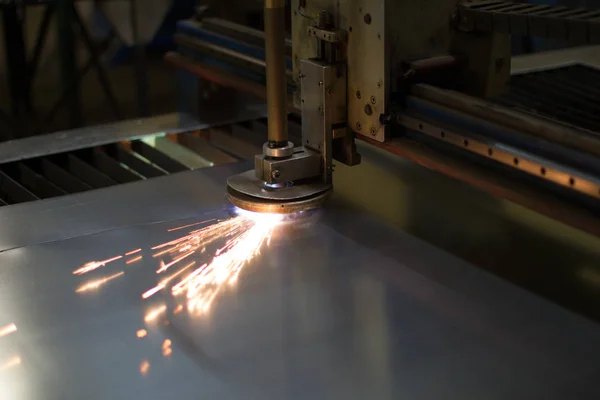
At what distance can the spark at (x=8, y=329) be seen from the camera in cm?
118

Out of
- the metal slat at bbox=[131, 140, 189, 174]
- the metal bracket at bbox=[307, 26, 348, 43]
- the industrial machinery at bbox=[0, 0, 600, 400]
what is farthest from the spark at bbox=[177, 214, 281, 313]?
the metal slat at bbox=[131, 140, 189, 174]

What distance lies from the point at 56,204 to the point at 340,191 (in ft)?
1.81

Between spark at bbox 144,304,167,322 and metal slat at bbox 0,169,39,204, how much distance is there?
0.61 m

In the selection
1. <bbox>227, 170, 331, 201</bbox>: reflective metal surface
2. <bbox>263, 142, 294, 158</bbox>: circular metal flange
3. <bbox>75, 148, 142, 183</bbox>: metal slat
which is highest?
<bbox>263, 142, 294, 158</bbox>: circular metal flange

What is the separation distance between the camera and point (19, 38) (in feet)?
12.0

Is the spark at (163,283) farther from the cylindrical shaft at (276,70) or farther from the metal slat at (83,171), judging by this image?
the metal slat at (83,171)

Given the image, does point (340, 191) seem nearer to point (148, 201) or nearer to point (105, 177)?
point (148, 201)

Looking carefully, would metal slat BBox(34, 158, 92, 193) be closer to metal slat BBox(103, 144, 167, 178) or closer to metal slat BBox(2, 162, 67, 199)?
metal slat BBox(2, 162, 67, 199)

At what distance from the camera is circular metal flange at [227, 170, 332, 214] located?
5.18 ft

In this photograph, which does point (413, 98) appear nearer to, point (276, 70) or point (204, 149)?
point (276, 70)

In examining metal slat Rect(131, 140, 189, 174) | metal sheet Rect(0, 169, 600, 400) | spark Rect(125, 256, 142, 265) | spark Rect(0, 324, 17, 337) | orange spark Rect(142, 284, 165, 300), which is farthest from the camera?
metal slat Rect(131, 140, 189, 174)

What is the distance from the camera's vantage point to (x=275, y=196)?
1.59 meters

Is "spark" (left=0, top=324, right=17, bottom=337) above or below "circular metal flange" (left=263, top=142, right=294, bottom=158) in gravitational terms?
below

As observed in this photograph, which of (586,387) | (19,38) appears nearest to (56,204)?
(586,387)
